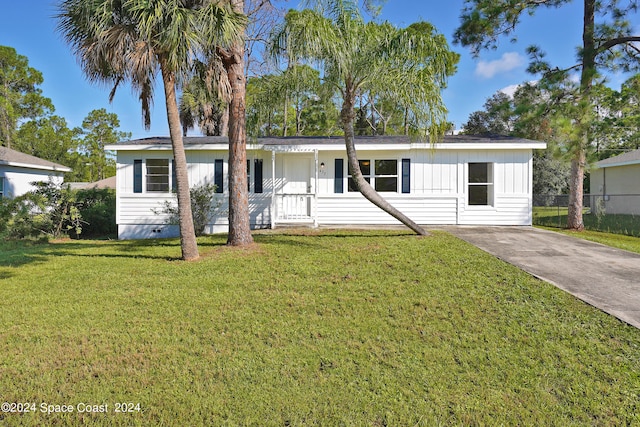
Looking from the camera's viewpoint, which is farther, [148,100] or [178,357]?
[148,100]

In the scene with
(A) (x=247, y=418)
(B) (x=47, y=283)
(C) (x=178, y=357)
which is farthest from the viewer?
(B) (x=47, y=283)

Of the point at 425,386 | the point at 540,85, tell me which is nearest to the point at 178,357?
the point at 425,386

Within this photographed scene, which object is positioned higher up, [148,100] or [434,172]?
[148,100]

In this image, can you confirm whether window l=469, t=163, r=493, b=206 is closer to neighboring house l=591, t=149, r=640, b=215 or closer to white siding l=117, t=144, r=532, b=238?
white siding l=117, t=144, r=532, b=238

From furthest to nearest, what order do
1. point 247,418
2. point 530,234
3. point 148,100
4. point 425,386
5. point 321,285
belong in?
1. point 530,234
2. point 148,100
3. point 321,285
4. point 425,386
5. point 247,418

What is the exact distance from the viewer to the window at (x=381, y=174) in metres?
11.5

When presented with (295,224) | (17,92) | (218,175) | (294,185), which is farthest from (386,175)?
(17,92)

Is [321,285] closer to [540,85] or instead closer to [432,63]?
[432,63]

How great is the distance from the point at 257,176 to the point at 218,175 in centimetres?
130

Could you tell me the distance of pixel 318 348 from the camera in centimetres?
347

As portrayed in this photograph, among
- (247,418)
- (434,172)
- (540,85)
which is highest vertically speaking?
(540,85)

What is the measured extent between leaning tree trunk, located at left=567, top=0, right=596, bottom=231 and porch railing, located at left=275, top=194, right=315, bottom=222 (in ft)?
26.4

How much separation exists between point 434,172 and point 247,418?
33.8 ft

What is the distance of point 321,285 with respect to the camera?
5309 mm
